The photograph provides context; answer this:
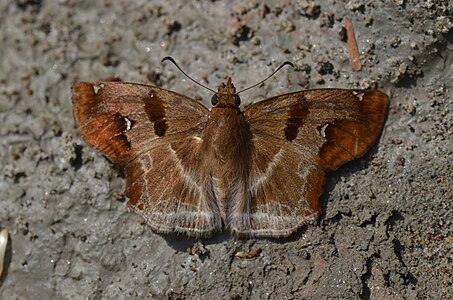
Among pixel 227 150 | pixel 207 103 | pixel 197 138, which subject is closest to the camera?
pixel 227 150

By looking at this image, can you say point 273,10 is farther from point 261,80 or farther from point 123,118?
point 123,118

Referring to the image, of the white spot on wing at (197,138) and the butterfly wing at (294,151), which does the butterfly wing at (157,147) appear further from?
the butterfly wing at (294,151)

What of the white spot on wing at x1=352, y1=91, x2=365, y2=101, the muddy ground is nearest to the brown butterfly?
the white spot on wing at x1=352, y1=91, x2=365, y2=101

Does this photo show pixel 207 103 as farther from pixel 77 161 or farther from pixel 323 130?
pixel 77 161

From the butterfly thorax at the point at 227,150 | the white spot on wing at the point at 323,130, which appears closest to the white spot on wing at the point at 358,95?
the white spot on wing at the point at 323,130

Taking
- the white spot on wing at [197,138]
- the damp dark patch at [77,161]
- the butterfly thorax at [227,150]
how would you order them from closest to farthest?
the butterfly thorax at [227,150] < the white spot on wing at [197,138] < the damp dark patch at [77,161]

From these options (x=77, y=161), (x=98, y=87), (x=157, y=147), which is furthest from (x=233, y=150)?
A: (x=77, y=161)

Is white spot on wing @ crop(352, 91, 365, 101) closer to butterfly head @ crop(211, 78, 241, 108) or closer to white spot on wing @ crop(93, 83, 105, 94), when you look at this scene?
butterfly head @ crop(211, 78, 241, 108)
